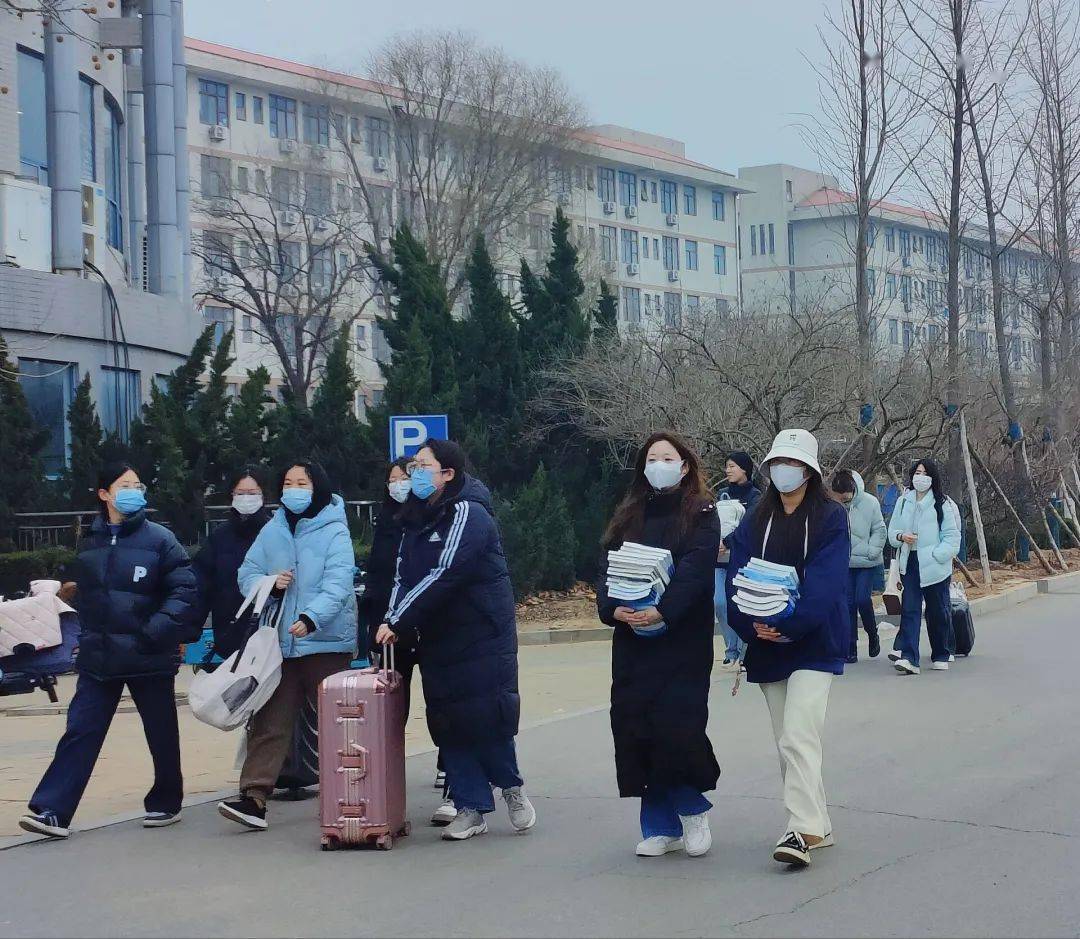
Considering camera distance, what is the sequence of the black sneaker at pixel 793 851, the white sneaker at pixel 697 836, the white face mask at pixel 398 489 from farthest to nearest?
1. the white face mask at pixel 398 489
2. the white sneaker at pixel 697 836
3. the black sneaker at pixel 793 851

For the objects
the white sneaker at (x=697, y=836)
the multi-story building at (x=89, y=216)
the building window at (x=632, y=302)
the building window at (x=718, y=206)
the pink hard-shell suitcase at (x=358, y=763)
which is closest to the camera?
the white sneaker at (x=697, y=836)

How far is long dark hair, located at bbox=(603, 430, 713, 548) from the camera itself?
7.22m

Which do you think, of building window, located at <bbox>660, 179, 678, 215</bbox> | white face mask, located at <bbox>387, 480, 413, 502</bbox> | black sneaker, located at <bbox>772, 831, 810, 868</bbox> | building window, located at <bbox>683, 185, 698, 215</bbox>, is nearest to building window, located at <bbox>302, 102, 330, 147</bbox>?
building window, located at <bbox>660, 179, 678, 215</bbox>

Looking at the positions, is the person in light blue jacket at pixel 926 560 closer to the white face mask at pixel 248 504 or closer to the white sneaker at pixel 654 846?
the white face mask at pixel 248 504

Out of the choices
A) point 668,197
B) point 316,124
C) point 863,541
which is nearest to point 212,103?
point 316,124

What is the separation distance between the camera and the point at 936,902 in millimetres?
6281

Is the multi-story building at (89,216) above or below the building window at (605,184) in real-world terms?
below

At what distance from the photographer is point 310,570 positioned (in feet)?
27.2

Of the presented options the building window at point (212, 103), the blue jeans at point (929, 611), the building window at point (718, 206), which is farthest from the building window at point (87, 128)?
the building window at point (718, 206)

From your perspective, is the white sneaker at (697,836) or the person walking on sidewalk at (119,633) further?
the person walking on sidewalk at (119,633)

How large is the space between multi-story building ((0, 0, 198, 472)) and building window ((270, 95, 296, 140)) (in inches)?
1434

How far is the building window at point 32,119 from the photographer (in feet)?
81.9

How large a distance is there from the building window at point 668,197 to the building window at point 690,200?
0.98 meters

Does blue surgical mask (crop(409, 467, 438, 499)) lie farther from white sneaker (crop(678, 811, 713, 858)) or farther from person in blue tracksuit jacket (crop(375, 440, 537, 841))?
white sneaker (crop(678, 811, 713, 858))
